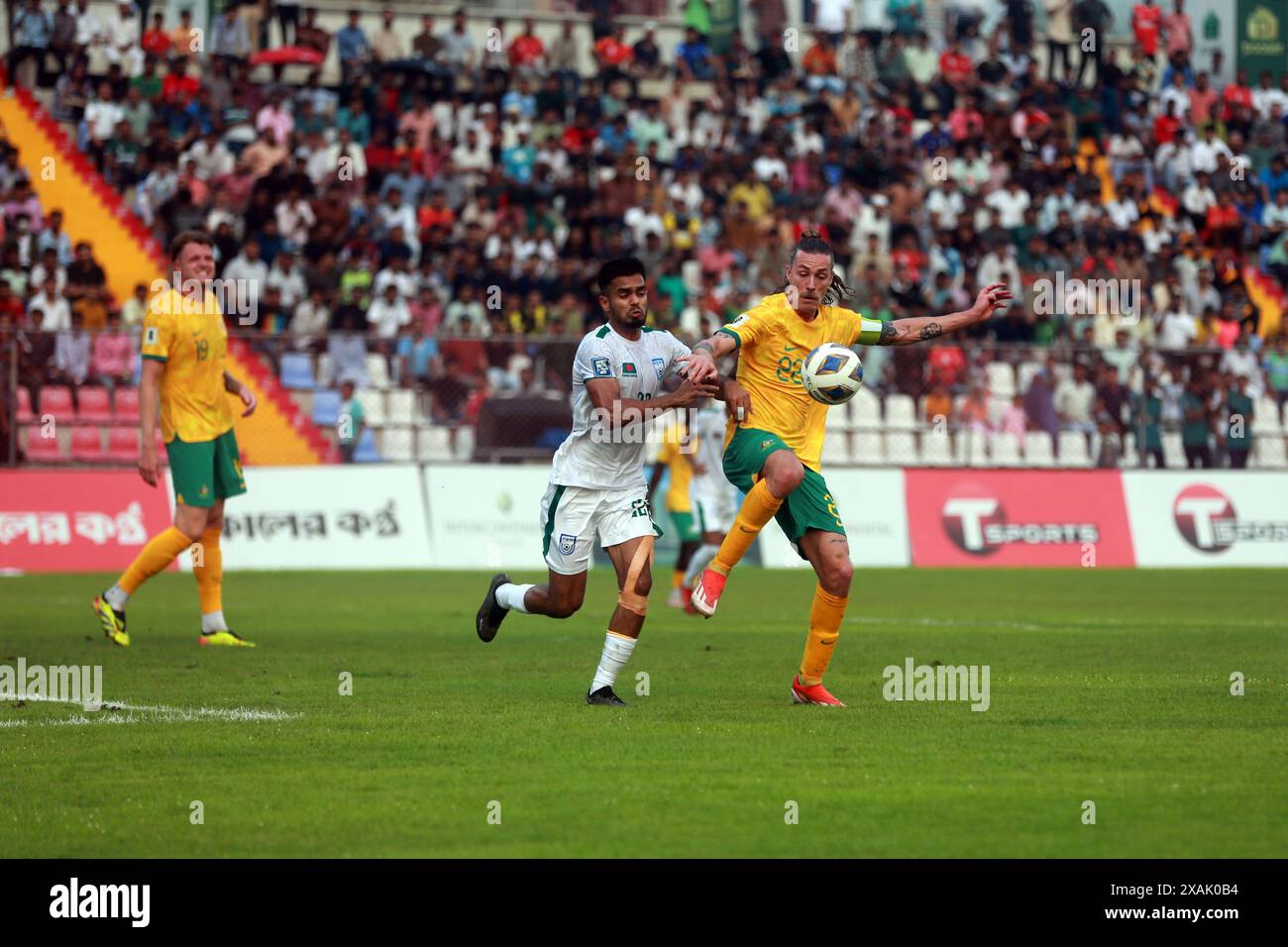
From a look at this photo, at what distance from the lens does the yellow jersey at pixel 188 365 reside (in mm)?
13266

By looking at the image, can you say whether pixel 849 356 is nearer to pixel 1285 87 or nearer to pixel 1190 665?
pixel 1190 665

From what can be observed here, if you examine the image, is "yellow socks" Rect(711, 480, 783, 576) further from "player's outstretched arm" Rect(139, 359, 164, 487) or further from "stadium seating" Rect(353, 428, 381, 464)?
"stadium seating" Rect(353, 428, 381, 464)

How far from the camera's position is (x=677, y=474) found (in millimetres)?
19500

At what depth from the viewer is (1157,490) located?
24875 millimetres

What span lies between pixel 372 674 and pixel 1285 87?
30.4 metres

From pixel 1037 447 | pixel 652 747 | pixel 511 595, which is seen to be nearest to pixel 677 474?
pixel 1037 447

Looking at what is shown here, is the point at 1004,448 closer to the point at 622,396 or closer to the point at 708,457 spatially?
the point at 708,457

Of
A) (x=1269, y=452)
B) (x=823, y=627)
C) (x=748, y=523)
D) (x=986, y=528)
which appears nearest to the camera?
(x=823, y=627)

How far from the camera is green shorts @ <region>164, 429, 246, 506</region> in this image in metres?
13.3

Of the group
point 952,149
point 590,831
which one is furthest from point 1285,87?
point 590,831

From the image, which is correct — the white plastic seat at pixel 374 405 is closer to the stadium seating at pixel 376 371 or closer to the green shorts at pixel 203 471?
the stadium seating at pixel 376 371
